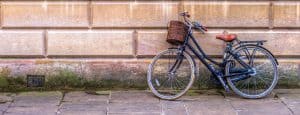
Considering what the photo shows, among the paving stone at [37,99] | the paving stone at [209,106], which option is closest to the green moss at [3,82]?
the paving stone at [37,99]

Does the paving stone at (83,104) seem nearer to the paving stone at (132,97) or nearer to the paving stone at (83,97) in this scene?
the paving stone at (83,97)

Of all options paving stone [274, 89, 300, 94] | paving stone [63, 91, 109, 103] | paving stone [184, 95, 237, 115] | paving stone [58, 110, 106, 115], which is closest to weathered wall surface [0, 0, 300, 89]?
paving stone [63, 91, 109, 103]

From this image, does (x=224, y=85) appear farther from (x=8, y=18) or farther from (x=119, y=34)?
(x=8, y=18)

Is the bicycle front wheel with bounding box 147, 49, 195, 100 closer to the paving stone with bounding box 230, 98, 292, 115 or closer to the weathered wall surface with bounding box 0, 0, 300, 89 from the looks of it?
the weathered wall surface with bounding box 0, 0, 300, 89

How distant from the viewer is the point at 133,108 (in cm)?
810

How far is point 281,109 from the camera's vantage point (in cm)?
806

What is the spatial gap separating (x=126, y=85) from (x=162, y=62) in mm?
626

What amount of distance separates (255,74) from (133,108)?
1.85 meters

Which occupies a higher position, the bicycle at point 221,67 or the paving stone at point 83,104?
the bicycle at point 221,67

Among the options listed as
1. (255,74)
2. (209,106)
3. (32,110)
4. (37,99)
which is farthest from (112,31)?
(255,74)

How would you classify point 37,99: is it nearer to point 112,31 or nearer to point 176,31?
point 112,31

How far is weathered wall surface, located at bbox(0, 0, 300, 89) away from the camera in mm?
8820

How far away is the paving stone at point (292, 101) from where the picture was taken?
8.05m

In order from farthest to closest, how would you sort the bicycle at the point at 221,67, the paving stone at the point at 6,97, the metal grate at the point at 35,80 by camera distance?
the metal grate at the point at 35,80
the bicycle at the point at 221,67
the paving stone at the point at 6,97
